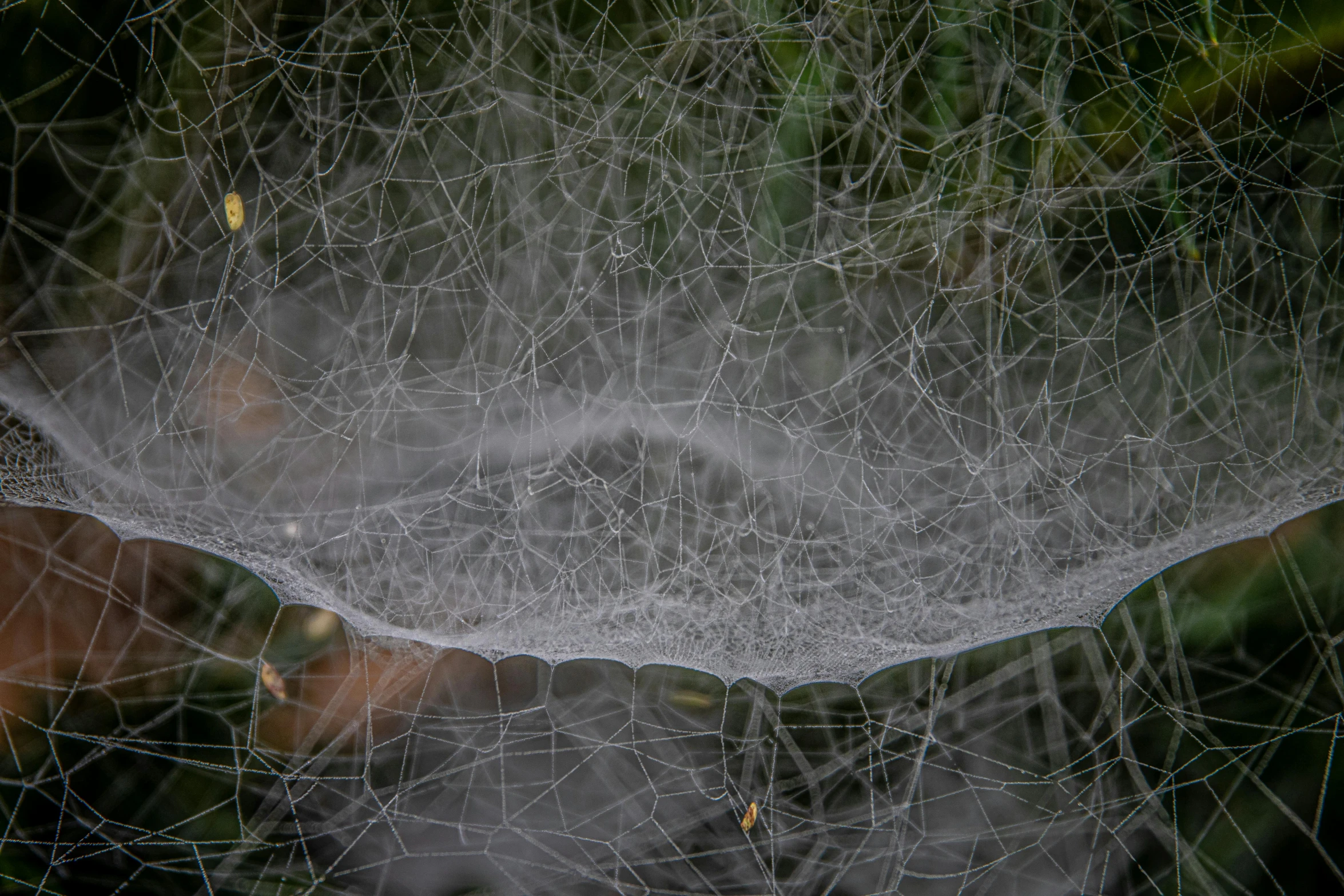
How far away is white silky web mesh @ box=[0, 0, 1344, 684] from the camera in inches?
20.6

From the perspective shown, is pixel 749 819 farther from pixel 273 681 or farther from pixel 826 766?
pixel 273 681

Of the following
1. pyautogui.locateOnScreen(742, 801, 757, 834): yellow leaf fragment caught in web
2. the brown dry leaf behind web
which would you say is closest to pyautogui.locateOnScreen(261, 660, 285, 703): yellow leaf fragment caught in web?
the brown dry leaf behind web

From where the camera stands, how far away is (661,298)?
0.54 meters

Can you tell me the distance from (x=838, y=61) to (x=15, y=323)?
2.27 ft

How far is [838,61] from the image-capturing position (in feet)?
1.76

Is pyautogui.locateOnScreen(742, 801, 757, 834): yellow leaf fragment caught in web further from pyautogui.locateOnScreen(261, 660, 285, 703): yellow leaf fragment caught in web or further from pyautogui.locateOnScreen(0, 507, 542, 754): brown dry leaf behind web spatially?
pyautogui.locateOnScreen(261, 660, 285, 703): yellow leaf fragment caught in web

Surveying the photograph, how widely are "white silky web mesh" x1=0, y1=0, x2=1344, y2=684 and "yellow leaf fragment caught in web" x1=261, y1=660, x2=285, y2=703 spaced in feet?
0.25

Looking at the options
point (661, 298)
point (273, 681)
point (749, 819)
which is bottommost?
point (749, 819)

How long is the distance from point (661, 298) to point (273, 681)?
465 millimetres

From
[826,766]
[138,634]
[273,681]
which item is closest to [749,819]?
[826,766]

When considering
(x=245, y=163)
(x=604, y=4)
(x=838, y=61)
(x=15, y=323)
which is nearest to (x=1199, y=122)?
(x=838, y=61)

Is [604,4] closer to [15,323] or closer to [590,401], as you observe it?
[590,401]

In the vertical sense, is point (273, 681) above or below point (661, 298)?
below

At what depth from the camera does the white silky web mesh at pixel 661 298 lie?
52cm
